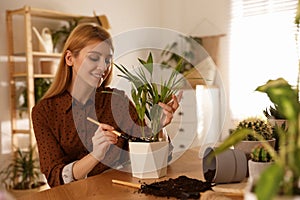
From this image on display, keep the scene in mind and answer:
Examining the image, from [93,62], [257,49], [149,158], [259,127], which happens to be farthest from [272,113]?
[257,49]

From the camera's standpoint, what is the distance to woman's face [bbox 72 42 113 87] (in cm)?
173

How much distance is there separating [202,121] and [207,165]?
3.12 metres

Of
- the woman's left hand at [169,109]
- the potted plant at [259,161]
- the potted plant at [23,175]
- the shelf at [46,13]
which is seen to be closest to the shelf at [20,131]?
the potted plant at [23,175]

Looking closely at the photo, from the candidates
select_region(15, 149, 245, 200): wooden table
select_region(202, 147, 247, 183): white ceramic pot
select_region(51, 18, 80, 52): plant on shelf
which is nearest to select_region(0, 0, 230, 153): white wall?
select_region(51, 18, 80, 52): plant on shelf

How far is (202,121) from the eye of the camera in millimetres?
4254

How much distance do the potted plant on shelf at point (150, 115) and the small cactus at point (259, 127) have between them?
252 mm

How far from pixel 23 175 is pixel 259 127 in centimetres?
251

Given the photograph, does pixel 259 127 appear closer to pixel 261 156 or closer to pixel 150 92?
pixel 261 156

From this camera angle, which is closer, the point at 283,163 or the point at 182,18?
the point at 283,163

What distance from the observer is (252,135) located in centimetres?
122

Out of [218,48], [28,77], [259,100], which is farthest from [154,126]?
[218,48]

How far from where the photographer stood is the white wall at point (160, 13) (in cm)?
404

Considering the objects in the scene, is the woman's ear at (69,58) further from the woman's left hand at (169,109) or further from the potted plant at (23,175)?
the potted plant at (23,175)

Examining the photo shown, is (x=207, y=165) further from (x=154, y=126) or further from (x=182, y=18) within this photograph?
(x=182, y=18)
